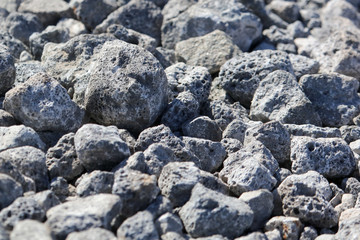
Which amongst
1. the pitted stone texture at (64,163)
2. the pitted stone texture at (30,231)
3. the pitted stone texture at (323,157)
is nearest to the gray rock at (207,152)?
the pitted stone texture at (323,157)

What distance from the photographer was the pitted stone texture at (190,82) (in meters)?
5.93

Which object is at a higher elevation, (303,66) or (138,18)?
(138,18)

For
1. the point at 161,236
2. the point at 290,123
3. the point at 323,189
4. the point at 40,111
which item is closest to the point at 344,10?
the point at 290,123

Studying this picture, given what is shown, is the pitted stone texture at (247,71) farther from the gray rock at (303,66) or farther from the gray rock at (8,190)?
the gray rock at (8,190)

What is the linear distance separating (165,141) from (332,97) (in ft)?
7.22

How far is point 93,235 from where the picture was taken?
366 cm

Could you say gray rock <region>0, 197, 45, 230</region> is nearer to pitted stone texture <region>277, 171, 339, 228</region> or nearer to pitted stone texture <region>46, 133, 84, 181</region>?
pitted stone texture <region>46, 133, 84, 181</region>

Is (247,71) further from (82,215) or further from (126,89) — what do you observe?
(82,215)

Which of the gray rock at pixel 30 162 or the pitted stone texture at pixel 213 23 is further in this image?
the pitted stone texture at pixel 213 23

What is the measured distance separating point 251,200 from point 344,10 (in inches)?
230

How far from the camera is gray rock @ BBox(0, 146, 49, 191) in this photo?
4.50m

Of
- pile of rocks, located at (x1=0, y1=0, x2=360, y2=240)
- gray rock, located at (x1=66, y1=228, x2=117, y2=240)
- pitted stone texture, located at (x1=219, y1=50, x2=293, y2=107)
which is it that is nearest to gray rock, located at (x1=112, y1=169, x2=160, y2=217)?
pile of rocks, located at (x1=0, y1=0, x2=360, y2=240)

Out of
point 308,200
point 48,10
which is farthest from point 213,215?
point 48,10

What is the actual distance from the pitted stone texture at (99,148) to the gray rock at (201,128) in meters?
0.92
